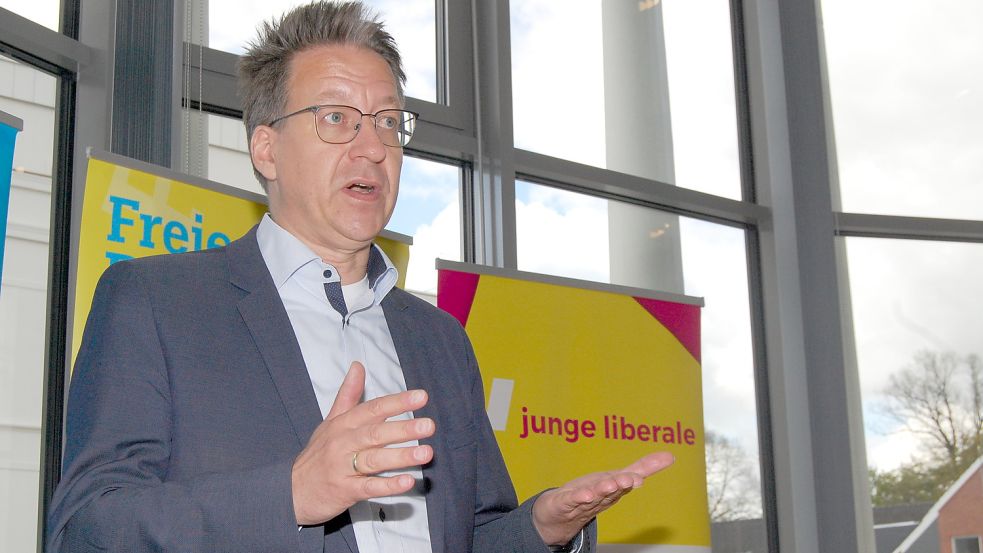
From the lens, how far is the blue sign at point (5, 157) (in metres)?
2.93

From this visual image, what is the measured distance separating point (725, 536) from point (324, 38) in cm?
428

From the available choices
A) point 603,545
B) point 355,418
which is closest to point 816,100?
point 603,545

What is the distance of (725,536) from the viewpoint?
5.43 m

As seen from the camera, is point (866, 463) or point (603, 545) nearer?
point (603, 545)

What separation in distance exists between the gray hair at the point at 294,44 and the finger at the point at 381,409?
84cm

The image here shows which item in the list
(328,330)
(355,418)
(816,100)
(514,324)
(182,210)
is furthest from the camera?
(816,100)

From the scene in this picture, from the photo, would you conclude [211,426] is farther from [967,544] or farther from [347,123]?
[967,544]

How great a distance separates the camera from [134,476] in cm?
130

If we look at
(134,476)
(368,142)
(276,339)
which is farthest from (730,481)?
(134,476)

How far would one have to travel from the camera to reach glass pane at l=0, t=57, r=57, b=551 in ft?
11.0

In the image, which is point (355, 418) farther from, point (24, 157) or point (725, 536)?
point (725, 536)

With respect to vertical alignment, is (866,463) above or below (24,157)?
below

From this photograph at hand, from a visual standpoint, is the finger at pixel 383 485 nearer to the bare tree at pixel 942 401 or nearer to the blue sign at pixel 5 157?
the blue sign at pixel 5 157

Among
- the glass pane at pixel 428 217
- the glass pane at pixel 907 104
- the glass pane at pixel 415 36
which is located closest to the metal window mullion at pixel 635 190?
the glass pane at pixel 428 217
